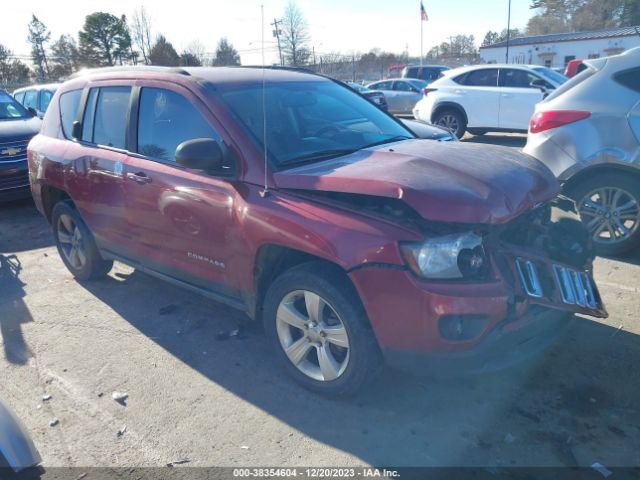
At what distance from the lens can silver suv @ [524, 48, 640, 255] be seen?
472cm

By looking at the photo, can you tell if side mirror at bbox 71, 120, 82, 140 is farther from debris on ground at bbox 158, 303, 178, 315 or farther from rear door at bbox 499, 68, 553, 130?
rear door at bbox 499, 68, 553, 130

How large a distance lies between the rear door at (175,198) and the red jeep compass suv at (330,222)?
0.01 meters

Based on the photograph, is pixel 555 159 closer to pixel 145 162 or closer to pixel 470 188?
pixel 470 188

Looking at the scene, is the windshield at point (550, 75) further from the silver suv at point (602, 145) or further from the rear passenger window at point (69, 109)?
the rear passenger window at point (69, 109)

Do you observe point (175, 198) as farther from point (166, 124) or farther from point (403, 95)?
point (403, 95)

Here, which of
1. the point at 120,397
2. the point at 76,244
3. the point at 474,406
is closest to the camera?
the point at 474,406

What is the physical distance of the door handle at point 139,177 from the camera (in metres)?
3.85

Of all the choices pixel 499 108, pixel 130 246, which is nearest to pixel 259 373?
pixel 130 246

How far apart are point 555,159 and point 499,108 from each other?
290 inches

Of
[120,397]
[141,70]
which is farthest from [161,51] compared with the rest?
[120,397]

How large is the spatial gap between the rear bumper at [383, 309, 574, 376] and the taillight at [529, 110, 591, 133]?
2821 millimetres

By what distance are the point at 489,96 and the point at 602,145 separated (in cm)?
770

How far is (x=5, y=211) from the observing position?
8.48m

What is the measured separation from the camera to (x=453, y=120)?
1259 centimetres
